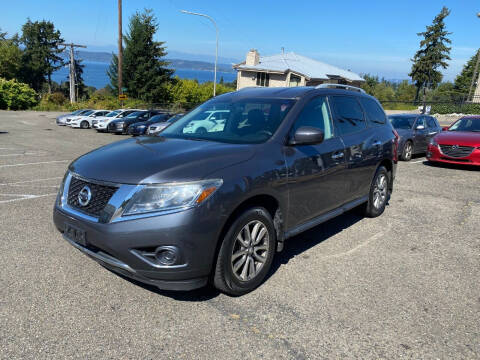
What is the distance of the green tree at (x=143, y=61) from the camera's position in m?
50.1

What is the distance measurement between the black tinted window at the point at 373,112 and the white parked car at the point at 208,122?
85.8 inches

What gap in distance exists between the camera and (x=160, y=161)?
3166 millimetres

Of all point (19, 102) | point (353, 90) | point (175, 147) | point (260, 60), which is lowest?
point (19, 102)

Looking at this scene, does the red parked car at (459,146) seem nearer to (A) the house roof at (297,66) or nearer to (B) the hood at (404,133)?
(B) the hood at (404,133)

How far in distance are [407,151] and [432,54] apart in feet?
191

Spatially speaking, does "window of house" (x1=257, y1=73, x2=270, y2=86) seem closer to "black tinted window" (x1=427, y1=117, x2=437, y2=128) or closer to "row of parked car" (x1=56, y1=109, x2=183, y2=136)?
"row of parked car" (x1=56, y1=109, x2=183, y2=136)

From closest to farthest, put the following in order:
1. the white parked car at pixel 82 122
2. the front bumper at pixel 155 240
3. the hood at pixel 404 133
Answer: the front bumper at pixel 155 240
the hood at pixel 404 133
the white parked car at pixel 82 122

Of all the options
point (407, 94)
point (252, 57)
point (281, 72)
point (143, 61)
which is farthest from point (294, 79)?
point (407, 94)

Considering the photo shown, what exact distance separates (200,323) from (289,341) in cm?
69

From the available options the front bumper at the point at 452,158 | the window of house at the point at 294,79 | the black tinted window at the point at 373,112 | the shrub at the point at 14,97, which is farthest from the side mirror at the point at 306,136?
the shrub at the point at 14,97

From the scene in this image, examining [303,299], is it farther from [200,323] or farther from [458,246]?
[458,246]

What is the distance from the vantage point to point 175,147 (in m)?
3.57

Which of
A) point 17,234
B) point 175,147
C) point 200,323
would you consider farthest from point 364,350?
point 17,234

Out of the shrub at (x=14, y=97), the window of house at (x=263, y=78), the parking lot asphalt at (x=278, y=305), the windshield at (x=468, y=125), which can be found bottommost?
the shrub at (x=14, y=97)
